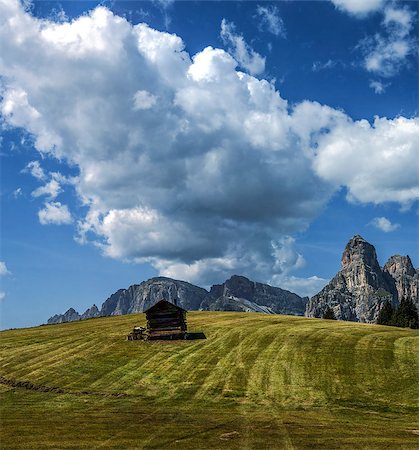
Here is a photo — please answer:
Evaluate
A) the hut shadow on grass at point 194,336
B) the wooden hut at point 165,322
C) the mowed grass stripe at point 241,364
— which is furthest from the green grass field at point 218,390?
the wooden hut at point 165,322

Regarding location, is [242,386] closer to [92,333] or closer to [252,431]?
[252,431]

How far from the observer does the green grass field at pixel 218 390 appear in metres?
29.2

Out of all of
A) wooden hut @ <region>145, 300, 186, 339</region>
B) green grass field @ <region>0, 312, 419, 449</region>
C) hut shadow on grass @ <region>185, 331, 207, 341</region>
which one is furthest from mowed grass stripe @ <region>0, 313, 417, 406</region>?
wooden hut @ <region>145, 300, 186, 339</region>

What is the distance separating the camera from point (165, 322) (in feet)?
230

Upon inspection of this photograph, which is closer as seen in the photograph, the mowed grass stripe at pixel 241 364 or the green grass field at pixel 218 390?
the green grass field at pixel 218 390

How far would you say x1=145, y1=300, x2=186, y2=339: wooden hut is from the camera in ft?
226

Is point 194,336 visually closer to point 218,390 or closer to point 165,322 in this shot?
point 165,322

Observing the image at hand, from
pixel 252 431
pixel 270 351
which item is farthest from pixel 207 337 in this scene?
pixel 252 431

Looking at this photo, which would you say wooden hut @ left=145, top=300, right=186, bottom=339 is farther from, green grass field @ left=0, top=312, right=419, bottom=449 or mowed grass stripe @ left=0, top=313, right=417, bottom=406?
mowed grass stripe @ left=0, top=313, right=417, bottom=406

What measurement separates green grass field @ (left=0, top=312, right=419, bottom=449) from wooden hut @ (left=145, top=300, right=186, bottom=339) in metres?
2.58

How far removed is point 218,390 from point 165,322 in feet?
86.8

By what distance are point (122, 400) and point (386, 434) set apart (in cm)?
2177

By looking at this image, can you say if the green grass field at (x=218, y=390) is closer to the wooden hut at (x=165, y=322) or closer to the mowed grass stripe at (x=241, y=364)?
the mowed grass stripe at (x=241, y=364)

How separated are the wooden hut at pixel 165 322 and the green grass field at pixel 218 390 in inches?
102
